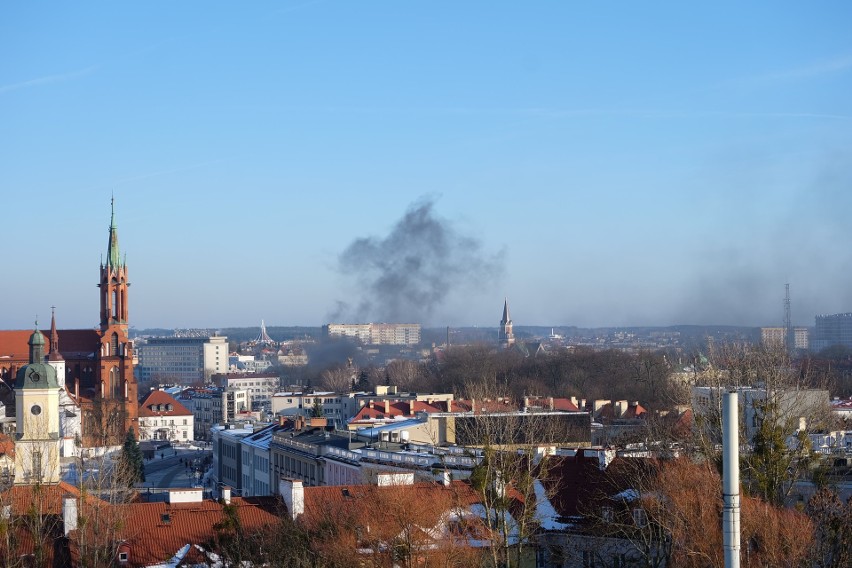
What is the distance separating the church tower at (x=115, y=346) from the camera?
109750 mm

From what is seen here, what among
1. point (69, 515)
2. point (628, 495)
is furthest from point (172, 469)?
point (628, 495)

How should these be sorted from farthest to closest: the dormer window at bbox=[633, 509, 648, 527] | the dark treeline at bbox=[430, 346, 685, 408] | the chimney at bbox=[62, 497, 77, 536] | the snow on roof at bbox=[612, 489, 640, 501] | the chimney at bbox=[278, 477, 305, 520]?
1. the dark treeline at bbox=[430, 346, 685, 408]
2. the chimney at bbox=[278, 477, 305, 520]
3. the chimney at bbox=[62, 497, 77, 536]
4. the snow on roof at bbox=[612, 489, 640, 501]
5. the dormer window at bbox=[633, 509, 648, 527]

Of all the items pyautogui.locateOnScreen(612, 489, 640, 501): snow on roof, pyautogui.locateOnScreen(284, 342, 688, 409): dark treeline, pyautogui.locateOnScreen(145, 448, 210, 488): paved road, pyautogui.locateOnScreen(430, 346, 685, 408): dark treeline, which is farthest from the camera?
pyautogui.locateOnScreen(430, 346, 685, 408): dark treeline

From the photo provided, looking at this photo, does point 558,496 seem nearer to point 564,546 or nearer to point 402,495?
point 564,546

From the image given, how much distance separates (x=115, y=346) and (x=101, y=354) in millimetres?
1444

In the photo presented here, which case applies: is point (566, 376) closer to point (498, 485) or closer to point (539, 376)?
point (539, 376)

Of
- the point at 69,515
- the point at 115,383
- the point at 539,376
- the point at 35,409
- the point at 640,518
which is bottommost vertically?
the point at 539,376

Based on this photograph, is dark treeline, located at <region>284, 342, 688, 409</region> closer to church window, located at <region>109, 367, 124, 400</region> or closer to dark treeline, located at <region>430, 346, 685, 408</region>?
dark treeline, located at <region>430, 346, 685, 408</region>

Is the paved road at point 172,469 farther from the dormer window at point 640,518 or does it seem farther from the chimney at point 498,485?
the dormer window at point 640,518

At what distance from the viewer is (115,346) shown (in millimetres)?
111938

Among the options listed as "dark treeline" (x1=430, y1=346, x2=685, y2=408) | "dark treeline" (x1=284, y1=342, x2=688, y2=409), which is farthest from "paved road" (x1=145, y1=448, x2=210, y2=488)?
"dark treeline" (x1=430, y1=346, x2=685, y2=408)

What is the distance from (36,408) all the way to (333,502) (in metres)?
33.5

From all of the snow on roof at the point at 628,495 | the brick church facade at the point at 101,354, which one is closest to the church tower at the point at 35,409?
the snow on roof at the point at 628,495

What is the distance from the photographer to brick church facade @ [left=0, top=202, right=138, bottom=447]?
109 meters
